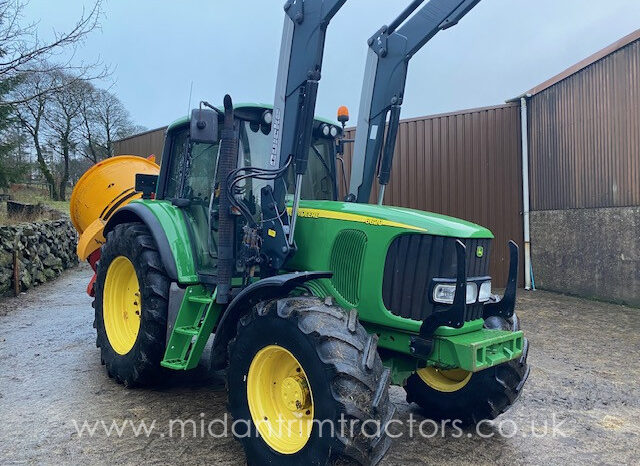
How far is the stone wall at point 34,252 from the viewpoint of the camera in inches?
362

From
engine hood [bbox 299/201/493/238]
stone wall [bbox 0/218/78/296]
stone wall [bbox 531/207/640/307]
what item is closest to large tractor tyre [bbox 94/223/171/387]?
engine hood [bbox 299/201/493/238]

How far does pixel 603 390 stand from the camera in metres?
4.61

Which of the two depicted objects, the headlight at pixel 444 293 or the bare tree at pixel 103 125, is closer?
the headlight at pixel 444 293

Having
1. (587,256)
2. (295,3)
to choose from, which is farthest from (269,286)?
(587,256)

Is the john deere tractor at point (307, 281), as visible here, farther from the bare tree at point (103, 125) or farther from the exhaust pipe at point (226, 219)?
the bare tree at point (103, 125)

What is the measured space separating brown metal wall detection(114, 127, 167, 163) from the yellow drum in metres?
7.08

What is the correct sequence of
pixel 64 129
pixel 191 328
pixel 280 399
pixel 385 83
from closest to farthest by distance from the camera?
pixel 280 399
pixel 191 328
pixel 385 83
pixel 64 129

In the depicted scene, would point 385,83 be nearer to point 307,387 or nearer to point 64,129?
point 307,387

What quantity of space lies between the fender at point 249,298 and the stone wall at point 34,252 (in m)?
7.53

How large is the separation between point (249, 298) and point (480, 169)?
25.5ft

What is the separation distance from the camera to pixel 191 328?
12.8 feet

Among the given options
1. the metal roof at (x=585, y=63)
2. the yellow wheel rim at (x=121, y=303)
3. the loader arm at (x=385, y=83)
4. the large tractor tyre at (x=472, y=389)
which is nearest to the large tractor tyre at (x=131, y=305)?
the yellow wheel rim at (x=121, y=303)

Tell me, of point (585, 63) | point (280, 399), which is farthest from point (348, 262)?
point (585, 63)

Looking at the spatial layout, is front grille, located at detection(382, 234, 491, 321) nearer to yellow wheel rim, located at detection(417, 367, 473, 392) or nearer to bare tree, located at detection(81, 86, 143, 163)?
yellow wheel rim, located at detection(417, 367, 473, 392)
